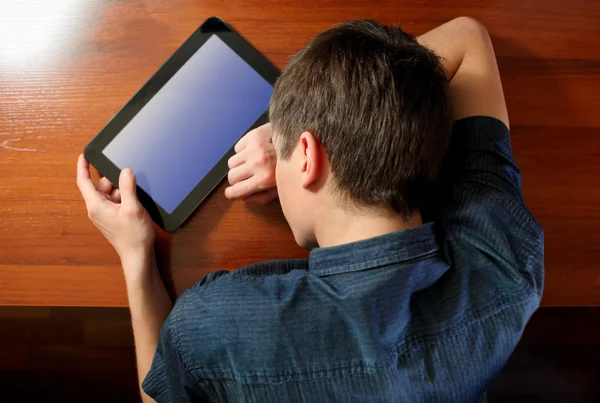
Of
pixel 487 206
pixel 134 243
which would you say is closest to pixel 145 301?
pixel 134 243

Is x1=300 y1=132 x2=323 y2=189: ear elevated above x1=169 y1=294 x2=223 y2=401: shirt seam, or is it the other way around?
x1=300 y1=132 x2=323 y2=189: ear

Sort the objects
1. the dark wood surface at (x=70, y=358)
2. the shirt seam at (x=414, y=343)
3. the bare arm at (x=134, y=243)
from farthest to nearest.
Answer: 1. the dark wood surface at (x=70, y=358)
2. the bare arm at (x=134, y=243)
3. the shirt seam at (x=414, y=343)

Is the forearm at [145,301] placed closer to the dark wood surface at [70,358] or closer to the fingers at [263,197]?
the fingers at [263,197]

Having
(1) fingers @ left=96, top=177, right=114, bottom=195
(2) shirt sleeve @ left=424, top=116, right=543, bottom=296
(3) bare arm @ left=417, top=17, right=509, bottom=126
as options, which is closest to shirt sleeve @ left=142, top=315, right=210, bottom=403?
(1) fingers @ left=96, top=177, right=114, bottom=195

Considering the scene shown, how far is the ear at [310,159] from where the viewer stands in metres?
0.52

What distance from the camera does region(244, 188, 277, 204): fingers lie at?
670 millimetres

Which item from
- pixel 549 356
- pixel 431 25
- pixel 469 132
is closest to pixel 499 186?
pixel 469 132

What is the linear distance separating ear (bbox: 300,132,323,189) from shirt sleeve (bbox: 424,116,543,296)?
0.59ft

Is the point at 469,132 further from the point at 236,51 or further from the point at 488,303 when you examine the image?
the point at 236,51

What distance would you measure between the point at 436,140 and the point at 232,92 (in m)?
0.32

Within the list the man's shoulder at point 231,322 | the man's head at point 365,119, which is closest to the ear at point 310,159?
the man's head at point 365,119

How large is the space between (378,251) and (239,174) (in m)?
0.24

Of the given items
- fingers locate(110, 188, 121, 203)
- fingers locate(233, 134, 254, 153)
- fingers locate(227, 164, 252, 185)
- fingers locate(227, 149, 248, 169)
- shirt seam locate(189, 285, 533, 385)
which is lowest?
shirt seam locate(189, 285, 533, 385)

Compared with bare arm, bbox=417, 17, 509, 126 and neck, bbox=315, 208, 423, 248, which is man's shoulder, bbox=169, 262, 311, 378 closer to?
neck, bbox=315, 208, 423, 248
